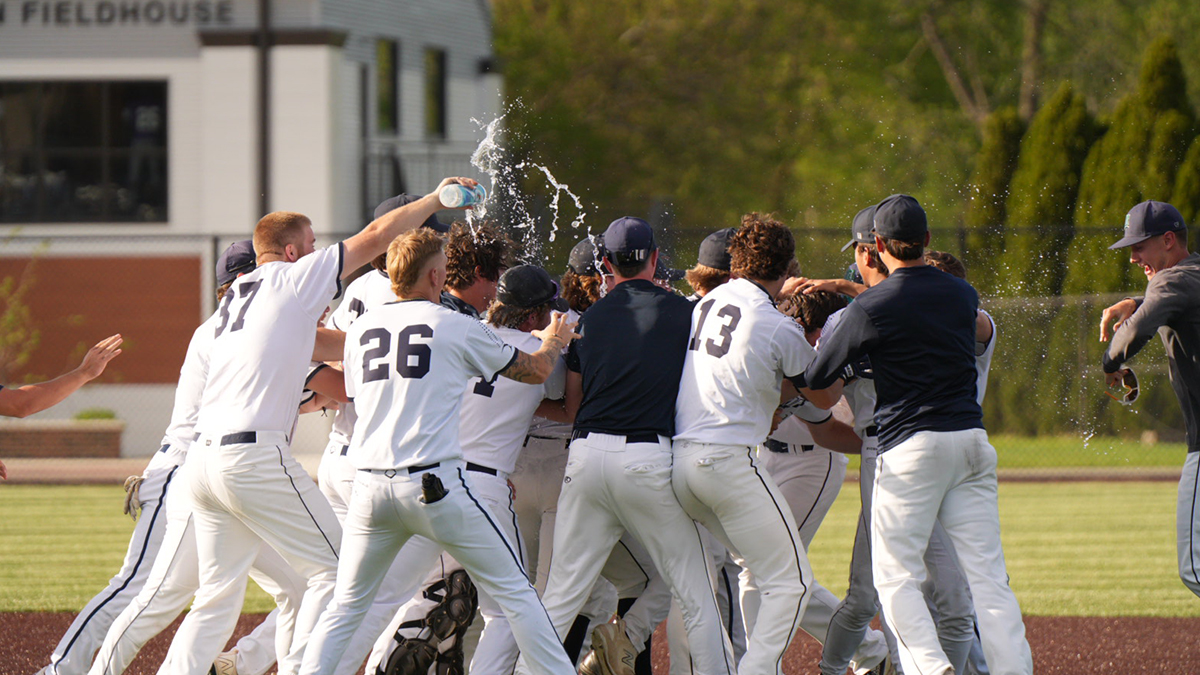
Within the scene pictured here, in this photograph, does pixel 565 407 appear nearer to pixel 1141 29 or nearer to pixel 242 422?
pixel 242 422

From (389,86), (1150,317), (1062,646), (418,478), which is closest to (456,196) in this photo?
(418,478)

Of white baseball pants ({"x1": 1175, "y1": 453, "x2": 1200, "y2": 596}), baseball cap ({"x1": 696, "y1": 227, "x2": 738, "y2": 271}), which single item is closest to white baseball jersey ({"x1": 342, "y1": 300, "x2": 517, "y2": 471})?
baseball cap ({"x1": 696, "y1": 227, "x2": 738, "y2": 271})

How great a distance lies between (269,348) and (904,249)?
267 cm

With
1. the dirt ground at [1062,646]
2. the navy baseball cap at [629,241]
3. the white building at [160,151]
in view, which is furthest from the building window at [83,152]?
the navy baseball cap at [629,241]

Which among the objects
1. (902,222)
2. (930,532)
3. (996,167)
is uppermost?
(996,167)

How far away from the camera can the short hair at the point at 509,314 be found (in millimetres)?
5836

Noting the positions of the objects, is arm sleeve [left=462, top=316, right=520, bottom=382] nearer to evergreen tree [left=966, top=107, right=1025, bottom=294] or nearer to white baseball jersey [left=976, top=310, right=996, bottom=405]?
white baseball jersey [left=976, top=310, right=996, bottom=405]

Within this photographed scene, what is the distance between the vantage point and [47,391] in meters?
5.61

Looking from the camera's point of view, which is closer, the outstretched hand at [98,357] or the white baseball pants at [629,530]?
the white baseball pants at [629,530]

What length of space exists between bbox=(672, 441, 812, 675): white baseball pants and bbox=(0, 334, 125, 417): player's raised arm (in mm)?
2598

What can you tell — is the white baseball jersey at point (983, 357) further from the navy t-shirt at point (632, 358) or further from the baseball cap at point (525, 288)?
the baseball cap at point (525, 288)

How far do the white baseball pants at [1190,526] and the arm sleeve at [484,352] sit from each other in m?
3.10

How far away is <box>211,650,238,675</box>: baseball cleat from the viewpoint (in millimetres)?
6020

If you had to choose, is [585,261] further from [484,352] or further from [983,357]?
[983,357]
